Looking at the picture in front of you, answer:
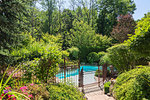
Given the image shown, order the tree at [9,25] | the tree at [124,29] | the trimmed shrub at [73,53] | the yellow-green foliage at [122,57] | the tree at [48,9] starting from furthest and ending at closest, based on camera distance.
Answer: the tree at [48,9]
the tree at [124,29]
the trimmed shrub at [73,53]
the yellow-green foliage at [122,57]
the tree at [9,25]

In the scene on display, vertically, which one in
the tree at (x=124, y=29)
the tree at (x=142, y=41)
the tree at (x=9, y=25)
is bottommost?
the tree at (x=142, y=41)

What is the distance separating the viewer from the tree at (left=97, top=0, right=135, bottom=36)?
24000 mm

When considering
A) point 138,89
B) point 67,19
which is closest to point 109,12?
point 67,19

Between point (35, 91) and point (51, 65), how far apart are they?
1425 mm

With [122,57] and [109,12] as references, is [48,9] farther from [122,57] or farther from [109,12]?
[122,57]

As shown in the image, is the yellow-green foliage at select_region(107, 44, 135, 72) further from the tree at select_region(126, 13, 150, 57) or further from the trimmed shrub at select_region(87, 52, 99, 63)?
the trimmed shrub at select_region(87, 52, 99, 63)

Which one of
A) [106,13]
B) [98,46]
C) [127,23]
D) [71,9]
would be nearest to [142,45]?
[98,46]

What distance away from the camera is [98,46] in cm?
1614

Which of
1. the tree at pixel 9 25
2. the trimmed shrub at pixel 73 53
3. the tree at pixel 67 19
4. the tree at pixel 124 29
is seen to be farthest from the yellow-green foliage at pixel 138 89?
the tree at pixel 67 19

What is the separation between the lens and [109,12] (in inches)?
1011

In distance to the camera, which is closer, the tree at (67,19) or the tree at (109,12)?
the tree at (67,19)

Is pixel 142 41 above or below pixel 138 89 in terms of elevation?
above

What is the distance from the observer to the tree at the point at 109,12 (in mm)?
24000

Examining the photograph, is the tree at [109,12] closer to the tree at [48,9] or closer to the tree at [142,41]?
the tree at [48,9]
